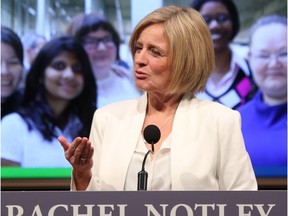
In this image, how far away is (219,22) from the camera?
9.78ft

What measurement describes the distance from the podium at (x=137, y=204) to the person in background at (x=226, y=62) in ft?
5.89

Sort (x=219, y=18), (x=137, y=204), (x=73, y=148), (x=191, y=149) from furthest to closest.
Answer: (x=219, y=18), (x=191, y=149), (x=73, y=148), (x=137, y=204)

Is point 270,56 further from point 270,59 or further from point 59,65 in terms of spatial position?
point 59,65

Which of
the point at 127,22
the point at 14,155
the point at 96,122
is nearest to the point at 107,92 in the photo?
the point at 127,22

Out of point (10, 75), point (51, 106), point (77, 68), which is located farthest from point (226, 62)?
point (10, 75)

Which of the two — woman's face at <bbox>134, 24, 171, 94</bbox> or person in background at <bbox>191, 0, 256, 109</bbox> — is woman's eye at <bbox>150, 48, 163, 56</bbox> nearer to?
woman's face at <bbox>134, 24, 171, 94</bbox>

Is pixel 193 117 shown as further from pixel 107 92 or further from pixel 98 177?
pixel 107 92

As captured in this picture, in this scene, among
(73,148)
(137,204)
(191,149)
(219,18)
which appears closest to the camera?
(137,204)

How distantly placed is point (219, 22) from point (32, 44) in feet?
2.98

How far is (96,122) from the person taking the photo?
161 centimetres

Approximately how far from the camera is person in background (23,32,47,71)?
2988mm

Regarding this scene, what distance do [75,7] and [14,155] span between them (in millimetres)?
777

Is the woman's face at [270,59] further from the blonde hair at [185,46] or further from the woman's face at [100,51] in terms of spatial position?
the blonde hair at [185,46]

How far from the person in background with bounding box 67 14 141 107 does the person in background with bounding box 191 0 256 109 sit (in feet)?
1.39
